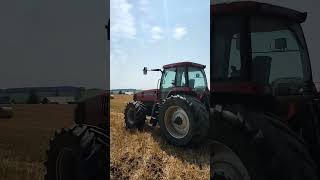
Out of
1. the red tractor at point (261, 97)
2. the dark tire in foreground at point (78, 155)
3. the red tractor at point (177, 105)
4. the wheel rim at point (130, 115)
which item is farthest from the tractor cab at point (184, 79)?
the dark tire in foreground at point (78, 155)

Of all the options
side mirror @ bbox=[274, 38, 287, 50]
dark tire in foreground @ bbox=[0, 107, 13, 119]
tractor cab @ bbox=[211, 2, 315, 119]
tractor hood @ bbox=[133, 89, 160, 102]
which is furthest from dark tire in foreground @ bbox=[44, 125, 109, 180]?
side mirror @ bbox=[274, 38, 287, 50]

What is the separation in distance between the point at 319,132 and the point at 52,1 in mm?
2115

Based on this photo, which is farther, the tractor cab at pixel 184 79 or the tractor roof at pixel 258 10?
the tractor roof at pixel 258 10

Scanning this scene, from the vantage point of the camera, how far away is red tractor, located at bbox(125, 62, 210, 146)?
2.57m

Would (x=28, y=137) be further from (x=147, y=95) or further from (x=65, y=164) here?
(x=147, y=95)

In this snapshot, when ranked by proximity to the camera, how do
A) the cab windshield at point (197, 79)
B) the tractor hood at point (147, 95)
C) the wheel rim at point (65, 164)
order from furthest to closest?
the wheel rim at point (65, 164), the tractor hood at point (147, 95), the cab windshield at point (197, 79)

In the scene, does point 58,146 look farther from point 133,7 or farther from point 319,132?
point 319,132

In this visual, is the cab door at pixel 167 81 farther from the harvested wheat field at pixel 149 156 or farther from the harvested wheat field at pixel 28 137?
the harvested wheat field at pixel 28 137

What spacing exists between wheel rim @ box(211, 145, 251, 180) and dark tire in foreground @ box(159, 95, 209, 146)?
0.74 ft

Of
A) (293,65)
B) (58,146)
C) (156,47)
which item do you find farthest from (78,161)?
(293,65)

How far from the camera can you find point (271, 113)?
2.80m

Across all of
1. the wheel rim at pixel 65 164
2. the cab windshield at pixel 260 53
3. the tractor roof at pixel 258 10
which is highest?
the tractor roof at pixel 258 10

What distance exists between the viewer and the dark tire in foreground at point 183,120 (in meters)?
2.58

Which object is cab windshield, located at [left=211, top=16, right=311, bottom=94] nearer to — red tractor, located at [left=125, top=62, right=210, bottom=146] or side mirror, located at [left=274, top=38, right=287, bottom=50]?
side mirror, located at [left=274, top=38, right=287, bottom=50]
